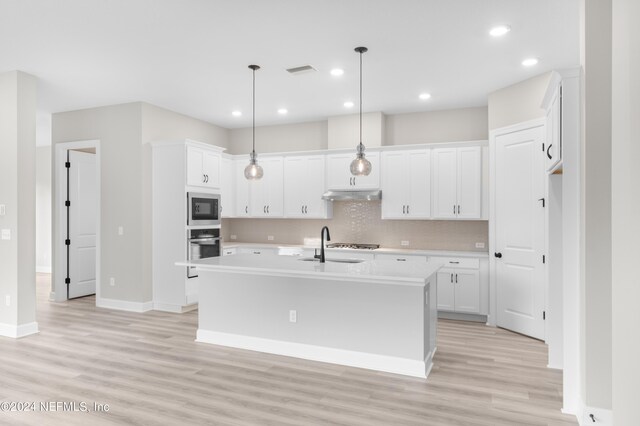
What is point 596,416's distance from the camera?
2.61 m

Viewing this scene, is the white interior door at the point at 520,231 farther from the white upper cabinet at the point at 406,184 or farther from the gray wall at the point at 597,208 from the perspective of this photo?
the gray wall at the point at 597,208

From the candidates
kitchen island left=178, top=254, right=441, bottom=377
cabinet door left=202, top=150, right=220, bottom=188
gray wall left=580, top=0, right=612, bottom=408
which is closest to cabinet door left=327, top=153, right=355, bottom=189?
cabinet door left=202, top=150, right=220, bottom=188

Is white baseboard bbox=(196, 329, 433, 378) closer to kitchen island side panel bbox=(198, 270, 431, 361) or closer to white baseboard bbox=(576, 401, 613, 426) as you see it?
kitchen island side panel bbox=(198, 270, 431, 361)

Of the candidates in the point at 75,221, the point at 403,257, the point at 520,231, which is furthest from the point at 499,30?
the point at 75,221

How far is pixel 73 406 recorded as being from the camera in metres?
2.98

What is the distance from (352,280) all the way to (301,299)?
582 mm

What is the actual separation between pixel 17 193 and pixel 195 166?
85.5 inches

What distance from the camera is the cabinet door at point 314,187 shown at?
6.62m

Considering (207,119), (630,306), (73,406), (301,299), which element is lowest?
(73,406)

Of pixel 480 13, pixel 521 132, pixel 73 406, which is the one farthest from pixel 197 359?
pixel 521 132

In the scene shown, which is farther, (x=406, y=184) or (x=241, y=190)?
(x=241, y=190)

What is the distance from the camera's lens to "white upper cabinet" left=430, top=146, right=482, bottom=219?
5.62 metres

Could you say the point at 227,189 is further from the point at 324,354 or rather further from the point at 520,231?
the point at 520,231

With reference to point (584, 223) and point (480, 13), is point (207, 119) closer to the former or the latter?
point (480, 13)
